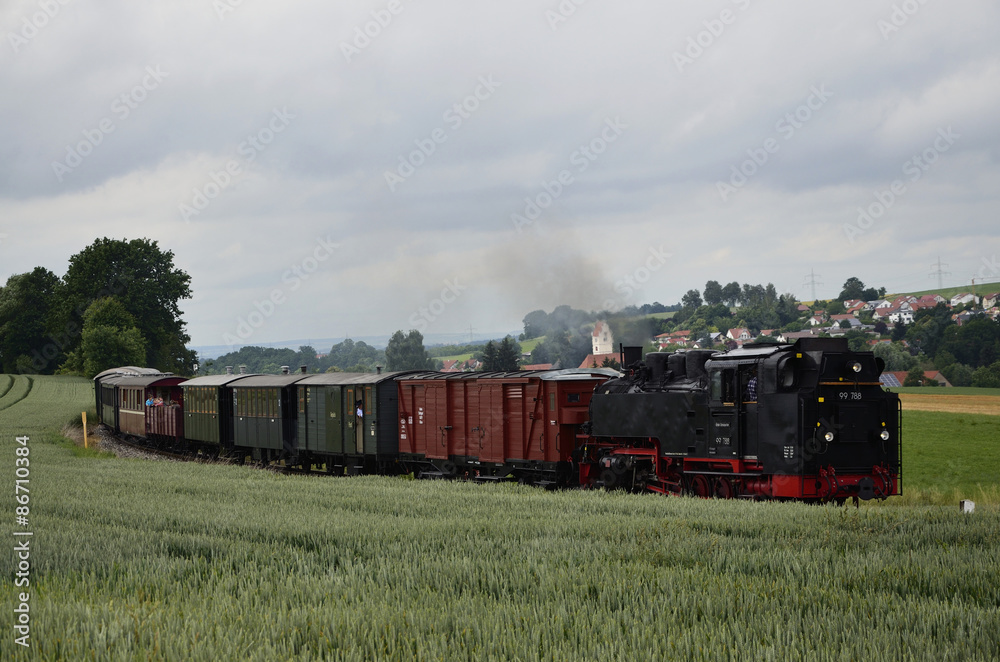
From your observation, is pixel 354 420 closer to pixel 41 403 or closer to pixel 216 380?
pixel 216 380

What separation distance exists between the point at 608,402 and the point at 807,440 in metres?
5.62

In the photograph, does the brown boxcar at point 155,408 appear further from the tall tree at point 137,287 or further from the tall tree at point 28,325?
the tall tree at point 28,325

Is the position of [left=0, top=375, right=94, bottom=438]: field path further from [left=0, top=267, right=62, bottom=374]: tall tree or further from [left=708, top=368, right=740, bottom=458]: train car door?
[left=708, top=368, right=740, bottom=458]: train car door

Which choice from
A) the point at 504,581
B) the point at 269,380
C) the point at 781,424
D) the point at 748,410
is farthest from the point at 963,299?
the point at 504,581

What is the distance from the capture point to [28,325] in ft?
347

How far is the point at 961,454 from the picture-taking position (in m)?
41.0

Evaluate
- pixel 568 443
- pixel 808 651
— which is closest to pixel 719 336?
pixel 568 443

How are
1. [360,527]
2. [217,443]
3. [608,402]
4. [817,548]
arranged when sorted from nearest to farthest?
[817,548], [360,527], [608,402], [217,443]

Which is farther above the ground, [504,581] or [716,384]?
[716,384]

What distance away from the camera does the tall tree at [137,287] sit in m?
94.2

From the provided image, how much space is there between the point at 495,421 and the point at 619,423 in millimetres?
5106

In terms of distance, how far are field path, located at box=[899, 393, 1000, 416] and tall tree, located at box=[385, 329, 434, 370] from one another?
169ft

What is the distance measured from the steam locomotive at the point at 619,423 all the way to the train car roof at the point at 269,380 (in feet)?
0.38

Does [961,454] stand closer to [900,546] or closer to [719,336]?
[719,336]
